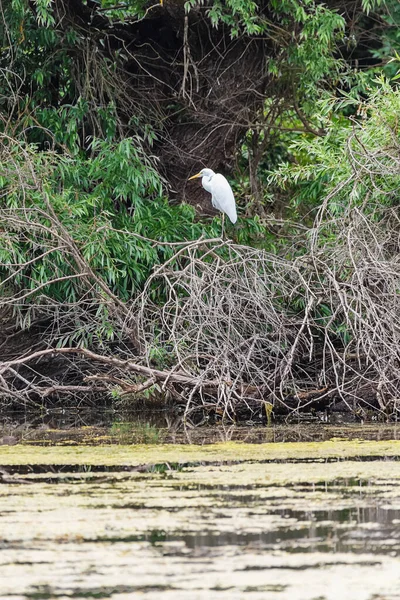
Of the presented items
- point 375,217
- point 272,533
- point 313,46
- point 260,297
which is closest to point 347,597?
point 272,533

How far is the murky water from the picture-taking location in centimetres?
366

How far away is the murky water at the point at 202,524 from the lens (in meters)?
3.66

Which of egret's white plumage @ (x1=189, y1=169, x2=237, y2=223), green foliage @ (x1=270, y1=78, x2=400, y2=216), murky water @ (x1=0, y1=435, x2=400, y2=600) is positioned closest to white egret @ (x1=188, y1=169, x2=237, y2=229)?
egret's white plumage @ (x1=189, y1=169, x2=237, y2=223)

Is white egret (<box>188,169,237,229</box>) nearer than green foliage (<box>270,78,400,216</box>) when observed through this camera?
No

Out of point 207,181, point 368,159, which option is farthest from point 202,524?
point 207,181

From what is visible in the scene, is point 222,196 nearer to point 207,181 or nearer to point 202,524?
point 207,181

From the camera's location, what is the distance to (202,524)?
175 inches

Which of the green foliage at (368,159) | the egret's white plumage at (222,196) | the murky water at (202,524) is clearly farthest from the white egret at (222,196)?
the murky water at (202,524)

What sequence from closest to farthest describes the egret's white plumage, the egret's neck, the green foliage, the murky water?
the murky water, the green foliage, the egret's white plumage, the egret's neck

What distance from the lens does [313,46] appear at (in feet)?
33.1

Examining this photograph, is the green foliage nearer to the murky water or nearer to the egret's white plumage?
the egret's white plumage

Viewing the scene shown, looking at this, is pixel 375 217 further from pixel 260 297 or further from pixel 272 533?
pixel 272 533

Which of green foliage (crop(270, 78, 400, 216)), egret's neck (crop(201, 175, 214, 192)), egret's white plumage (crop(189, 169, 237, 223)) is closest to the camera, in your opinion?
green foliage (crop(270, 78, 400, 216))

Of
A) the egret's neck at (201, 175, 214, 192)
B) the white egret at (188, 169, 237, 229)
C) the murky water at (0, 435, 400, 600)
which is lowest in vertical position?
the murky water at (0, 435, 400, 600)
